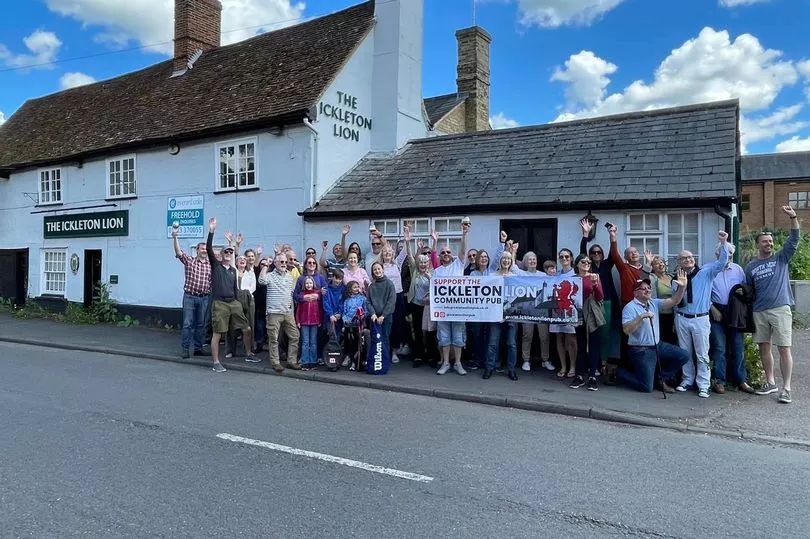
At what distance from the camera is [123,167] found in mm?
16672

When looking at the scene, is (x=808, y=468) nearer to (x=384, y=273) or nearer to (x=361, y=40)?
(x=384, y=273)

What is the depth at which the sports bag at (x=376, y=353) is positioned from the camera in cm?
906

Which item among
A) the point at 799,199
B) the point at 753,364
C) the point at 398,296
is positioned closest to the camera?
the point at 753,364

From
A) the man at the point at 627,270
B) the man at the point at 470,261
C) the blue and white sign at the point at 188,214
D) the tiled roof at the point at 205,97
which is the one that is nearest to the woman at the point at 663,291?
the man at the point at 627,270

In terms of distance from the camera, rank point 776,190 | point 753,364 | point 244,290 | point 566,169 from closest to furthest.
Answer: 1. point 753,364
2. point 244,290
3. point 566,169
4. point 776,190

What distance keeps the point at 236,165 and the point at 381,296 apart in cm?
728

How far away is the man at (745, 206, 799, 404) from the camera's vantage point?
24.2ft

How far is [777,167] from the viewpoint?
162 ft

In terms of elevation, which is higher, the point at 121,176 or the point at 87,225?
the point at 121,176

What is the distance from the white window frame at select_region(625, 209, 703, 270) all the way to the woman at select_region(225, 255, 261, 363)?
262 inches

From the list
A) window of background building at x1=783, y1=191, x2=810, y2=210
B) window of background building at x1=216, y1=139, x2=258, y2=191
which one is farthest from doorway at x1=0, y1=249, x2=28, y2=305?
window of background building at x1=783, y1=191, x2=810, y2=210

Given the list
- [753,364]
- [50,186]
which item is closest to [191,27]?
[50,186]

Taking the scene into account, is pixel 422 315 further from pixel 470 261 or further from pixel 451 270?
pixel 470 261

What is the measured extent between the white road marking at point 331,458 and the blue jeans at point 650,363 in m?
4.26
